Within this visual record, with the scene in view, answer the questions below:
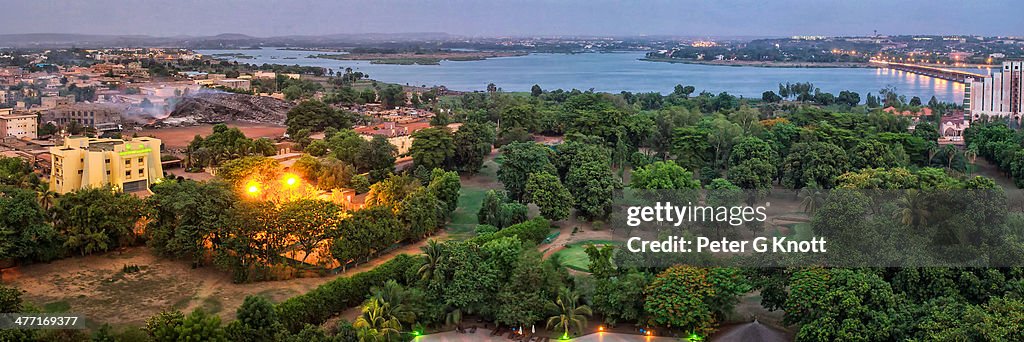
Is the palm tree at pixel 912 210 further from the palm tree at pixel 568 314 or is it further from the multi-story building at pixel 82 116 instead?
the multi-story building at pixel 82 116

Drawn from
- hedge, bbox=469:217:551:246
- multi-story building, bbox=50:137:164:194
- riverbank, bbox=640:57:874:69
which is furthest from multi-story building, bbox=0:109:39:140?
riverbank, bbox=640:57:874:69

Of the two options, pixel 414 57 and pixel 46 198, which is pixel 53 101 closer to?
pixel 46 198

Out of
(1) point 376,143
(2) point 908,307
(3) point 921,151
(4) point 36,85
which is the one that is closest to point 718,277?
(2) point 908,307

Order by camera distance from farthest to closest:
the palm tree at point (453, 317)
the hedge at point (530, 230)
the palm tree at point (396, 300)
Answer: the hedge at point (530, 230)
the palm tree at point (453, 317)
the palm tree at point (396, 300)

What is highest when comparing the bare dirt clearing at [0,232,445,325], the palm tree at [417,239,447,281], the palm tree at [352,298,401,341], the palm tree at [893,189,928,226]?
the palm tree at [893,189,928,226]

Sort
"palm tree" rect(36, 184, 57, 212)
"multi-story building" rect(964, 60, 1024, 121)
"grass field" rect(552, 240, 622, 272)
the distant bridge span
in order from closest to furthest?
"grass field" rect(552, 240, 622, 272) → "palm tree" rect(36, 184, 57, 212) → "multi-story building" rect(964, 60, 1024, 121) → the distant bridge span

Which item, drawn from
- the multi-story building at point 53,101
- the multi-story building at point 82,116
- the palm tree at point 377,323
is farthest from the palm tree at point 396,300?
the multi-story building at point 53,101

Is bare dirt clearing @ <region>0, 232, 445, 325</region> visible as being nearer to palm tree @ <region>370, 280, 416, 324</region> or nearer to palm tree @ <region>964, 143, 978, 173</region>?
palm tree @ <region>370, 280, 416, 324</region>
